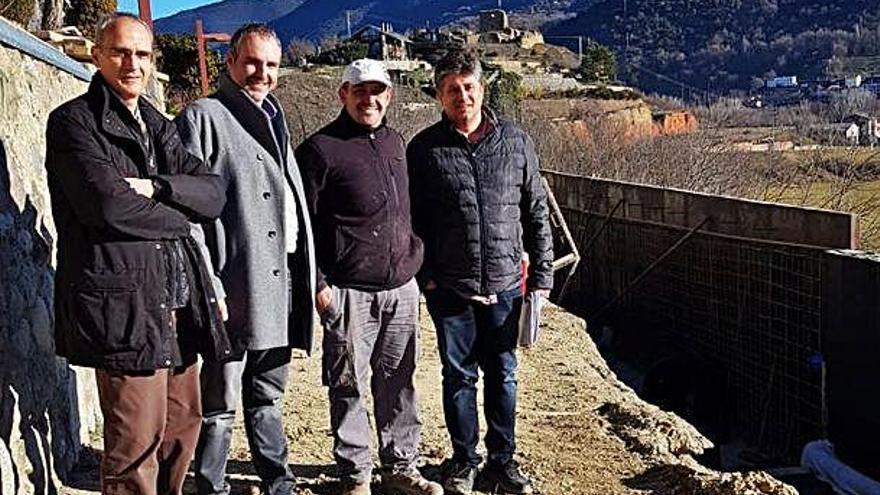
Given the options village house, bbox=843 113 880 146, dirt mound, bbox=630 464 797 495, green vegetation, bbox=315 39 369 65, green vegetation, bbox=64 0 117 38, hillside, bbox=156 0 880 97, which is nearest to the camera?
dirt mound, bbox=630 464 797 495

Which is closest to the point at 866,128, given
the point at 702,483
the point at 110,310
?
the point at 702,483

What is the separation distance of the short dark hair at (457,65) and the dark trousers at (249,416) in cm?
127

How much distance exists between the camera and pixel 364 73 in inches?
159

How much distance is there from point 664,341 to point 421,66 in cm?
3306

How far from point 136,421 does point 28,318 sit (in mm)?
932

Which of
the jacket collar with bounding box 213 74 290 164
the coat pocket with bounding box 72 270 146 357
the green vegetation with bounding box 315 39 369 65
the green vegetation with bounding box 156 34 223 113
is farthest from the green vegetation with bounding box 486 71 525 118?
the coat pocket with bounding box 72 270 146 357

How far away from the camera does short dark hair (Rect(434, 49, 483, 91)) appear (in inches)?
168

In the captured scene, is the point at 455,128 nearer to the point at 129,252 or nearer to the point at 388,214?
the point at 388,214

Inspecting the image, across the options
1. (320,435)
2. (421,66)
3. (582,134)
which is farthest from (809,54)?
(320,435)

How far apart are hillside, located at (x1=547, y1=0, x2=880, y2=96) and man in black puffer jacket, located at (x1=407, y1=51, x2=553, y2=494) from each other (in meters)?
95.3

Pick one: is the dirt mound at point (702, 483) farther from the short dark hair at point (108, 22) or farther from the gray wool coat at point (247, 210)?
the short dark hair at point (108, 22)

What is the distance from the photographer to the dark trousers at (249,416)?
12.6 feet

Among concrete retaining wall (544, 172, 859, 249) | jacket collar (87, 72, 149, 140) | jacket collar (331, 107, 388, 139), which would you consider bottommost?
concrete retaining wall (544, 172, 859, 249)

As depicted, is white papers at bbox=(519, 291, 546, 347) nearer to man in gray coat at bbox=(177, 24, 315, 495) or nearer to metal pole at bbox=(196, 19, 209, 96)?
man in gray coat at bbox=(177, 24, 315, 495)
